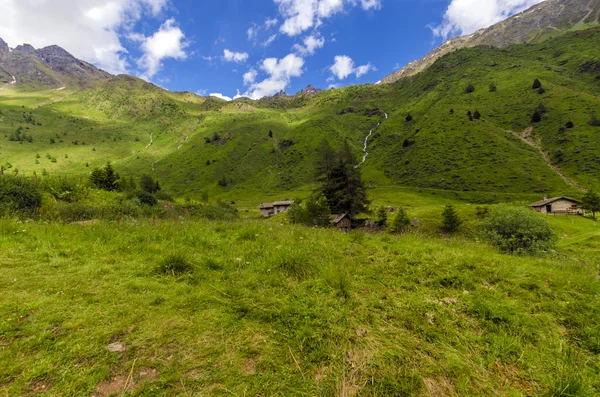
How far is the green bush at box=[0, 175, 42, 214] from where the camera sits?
10.9 meters

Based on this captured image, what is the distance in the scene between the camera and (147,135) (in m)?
188

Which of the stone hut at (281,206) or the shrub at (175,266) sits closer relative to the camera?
the shrub at (175,266)

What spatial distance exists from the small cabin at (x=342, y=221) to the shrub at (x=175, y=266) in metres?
44.4

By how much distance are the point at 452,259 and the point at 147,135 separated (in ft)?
733

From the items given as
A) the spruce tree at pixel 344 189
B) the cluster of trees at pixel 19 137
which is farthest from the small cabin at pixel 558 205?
the cluster of trees at pixel 19 137

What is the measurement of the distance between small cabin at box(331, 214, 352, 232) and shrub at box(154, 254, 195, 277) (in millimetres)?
44400

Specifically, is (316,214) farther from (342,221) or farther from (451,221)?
(451,221)

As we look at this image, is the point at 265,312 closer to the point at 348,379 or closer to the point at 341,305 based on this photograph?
the point at 341,305

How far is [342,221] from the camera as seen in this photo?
54.8 meters

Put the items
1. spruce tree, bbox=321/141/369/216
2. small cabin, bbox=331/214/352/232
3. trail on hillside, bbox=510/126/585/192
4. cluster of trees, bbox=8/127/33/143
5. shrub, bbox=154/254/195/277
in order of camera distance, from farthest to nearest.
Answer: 1. cluster of trees, bbox=8/127/33/143
2. trail on hillside, bbox=510/126/585/192
3. spruce tree, bbox=321/141/369/216
4. small cabin, bbox=331/214/352/232
5. shrub, bbox=154/254/195/277

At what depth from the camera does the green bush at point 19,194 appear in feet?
35.8

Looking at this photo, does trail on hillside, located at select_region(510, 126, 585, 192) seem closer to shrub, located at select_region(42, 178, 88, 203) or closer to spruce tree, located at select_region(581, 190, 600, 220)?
spruce tree, located at select_region(581, 190, 600, 220)

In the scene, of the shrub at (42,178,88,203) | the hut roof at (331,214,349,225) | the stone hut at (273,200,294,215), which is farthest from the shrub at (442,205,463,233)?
the shrub at (42,178,88,203)

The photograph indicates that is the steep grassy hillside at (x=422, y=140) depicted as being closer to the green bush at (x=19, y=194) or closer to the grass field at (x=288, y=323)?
the grass field at (x=288, y=323)
